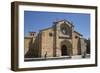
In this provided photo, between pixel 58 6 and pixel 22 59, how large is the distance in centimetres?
53

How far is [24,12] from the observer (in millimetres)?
1936

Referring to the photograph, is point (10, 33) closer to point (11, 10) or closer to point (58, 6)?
point (11, 10)

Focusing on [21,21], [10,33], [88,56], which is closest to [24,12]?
[21,21]

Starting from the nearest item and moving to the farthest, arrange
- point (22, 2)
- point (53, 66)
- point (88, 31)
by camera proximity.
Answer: point (22, 2) → point (53, 66) → point (88, 31)

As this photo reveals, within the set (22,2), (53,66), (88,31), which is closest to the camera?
(22,2)

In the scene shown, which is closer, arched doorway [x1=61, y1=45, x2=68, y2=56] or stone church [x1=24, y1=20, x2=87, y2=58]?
stone church [x1=24, y1=20, x2=87, y2=58]

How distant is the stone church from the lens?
77.9 inches

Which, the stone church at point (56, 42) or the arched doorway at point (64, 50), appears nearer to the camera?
the stone church at point (56, 42)

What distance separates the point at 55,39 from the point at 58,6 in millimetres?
279

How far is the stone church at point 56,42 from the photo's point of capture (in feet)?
6.49

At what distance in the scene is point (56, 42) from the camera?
81.0 inches

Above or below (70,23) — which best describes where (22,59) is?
below

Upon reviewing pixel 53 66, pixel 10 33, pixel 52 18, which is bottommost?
pixel 53 66

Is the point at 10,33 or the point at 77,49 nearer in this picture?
the point at 10,33
